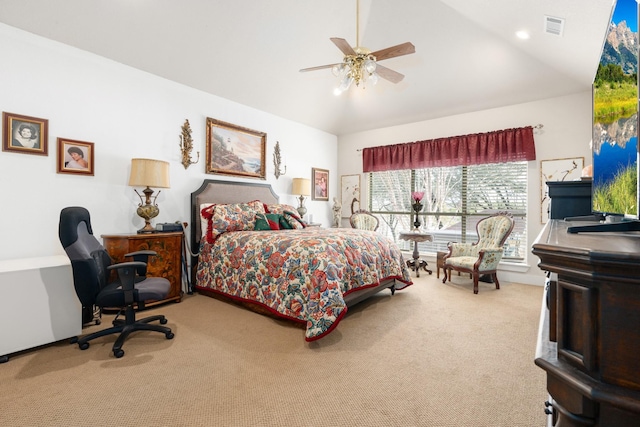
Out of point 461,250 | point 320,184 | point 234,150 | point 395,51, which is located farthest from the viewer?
point 320,184

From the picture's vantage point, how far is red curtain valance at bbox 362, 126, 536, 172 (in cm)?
461

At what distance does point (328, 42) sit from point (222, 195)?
8.75ft

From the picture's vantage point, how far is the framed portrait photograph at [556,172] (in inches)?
165

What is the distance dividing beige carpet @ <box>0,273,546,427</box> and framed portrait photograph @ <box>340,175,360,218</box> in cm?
363

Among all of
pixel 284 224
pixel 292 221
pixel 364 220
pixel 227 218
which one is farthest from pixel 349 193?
pixel 227 218

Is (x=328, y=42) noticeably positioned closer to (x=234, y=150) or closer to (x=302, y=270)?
(x=234, y=150)

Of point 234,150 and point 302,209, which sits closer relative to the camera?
point 234,150

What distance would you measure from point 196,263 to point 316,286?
2.29 m

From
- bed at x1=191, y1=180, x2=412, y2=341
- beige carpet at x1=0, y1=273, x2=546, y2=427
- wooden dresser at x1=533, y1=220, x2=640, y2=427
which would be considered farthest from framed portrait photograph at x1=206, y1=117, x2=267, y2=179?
wooden dresser at x1=533, y1=220, x2=640, y2=427

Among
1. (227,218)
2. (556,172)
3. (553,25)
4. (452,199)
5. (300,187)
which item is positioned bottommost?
(227,218)

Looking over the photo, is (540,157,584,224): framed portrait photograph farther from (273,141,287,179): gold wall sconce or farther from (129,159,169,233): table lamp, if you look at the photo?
(129,159,169,233): table lamp

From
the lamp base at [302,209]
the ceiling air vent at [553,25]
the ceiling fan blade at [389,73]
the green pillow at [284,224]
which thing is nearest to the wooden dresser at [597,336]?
the ceiling fan blade at [389,73]

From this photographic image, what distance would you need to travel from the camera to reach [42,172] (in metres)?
3.04

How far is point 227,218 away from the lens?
3.99 m
